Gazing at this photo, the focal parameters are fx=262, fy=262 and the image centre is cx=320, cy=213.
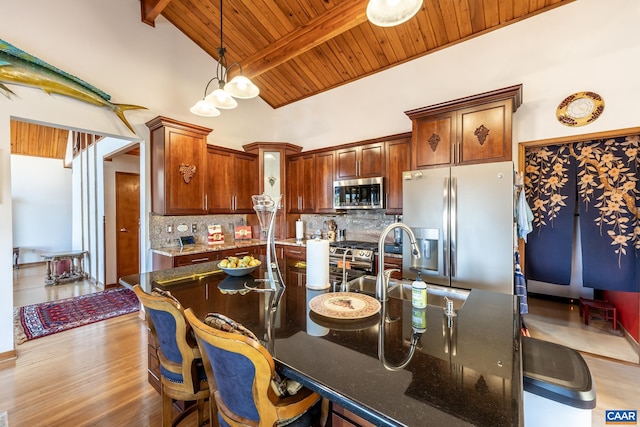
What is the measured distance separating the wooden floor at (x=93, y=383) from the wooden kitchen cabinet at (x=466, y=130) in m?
2.14

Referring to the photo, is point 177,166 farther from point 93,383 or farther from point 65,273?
point 65,273

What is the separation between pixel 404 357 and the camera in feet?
2.86

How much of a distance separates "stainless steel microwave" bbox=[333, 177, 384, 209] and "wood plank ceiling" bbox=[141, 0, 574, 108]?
181cm

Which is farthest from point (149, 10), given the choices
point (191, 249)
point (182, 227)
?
point (191, 249)

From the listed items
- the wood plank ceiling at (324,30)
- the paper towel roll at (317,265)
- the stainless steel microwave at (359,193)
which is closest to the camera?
the paper towel roll at (317,265)

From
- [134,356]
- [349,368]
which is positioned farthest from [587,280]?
[134,356]

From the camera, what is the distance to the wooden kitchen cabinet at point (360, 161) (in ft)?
12.0

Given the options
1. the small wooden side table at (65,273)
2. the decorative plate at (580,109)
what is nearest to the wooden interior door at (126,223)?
the small wooden side table at (65,273)

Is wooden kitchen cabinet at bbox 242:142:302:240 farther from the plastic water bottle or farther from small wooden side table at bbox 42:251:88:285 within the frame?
small wooden side table at bbox 42:251:88:285

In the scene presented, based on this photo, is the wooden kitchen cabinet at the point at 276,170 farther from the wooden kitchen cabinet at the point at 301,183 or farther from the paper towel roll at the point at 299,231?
the paper towel roll at the point at 299,231

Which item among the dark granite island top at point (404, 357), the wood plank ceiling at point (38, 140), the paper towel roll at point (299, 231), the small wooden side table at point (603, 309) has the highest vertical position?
the wood plank ceiling at point (38, 140)

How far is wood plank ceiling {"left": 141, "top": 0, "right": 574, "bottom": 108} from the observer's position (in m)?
2.97

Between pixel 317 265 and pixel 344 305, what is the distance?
1.19 ft

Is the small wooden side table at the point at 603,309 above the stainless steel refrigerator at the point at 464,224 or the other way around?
the other way around
